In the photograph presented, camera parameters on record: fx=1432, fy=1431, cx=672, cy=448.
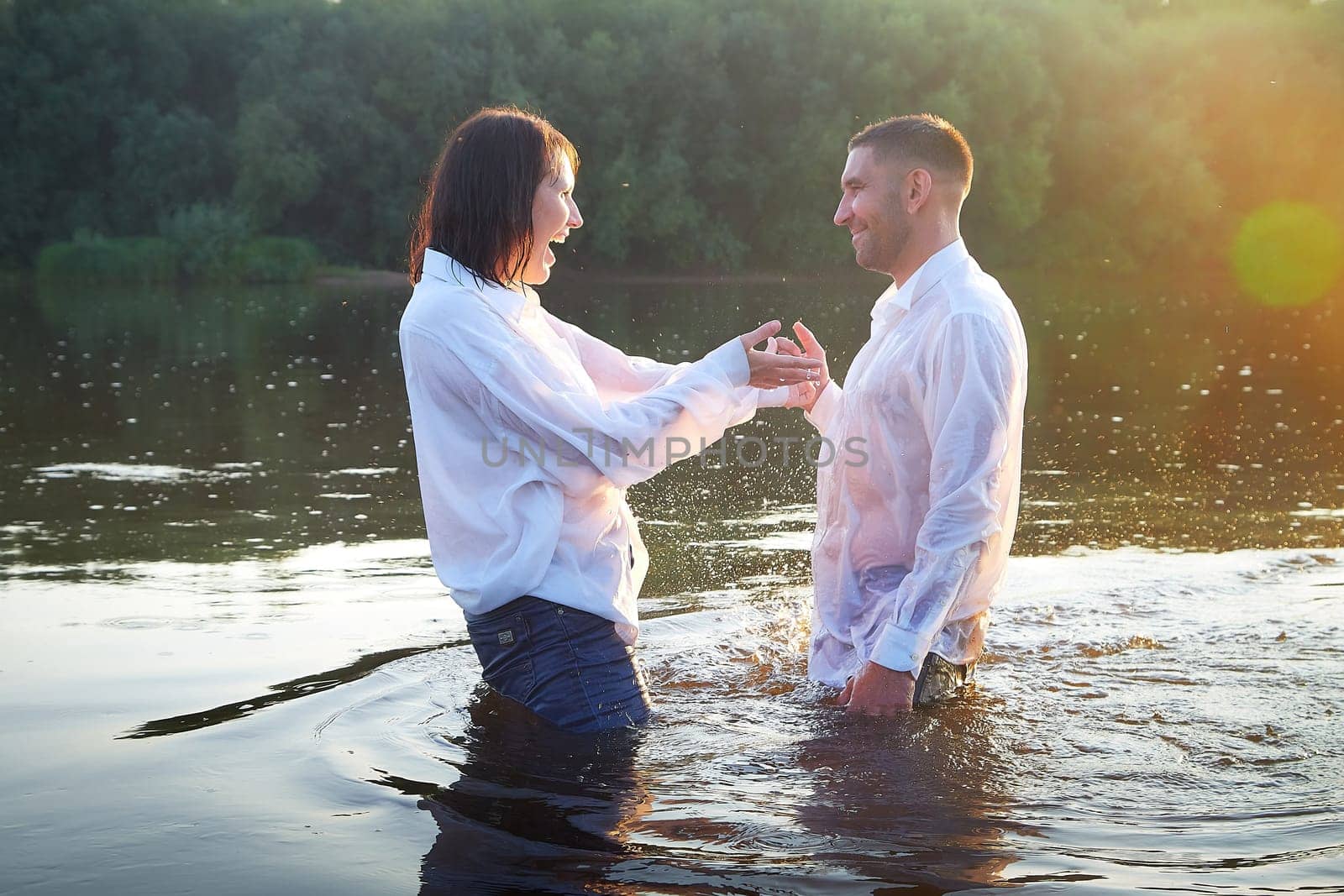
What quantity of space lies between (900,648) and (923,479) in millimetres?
606

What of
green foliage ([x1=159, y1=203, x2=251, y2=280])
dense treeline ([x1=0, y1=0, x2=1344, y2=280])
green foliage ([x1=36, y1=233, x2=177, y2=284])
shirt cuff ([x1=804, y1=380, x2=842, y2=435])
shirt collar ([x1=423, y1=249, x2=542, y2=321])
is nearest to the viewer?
shirt collar ([x1=423, y1=249, x2=542, y2=321])

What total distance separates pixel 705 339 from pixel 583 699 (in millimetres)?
19125

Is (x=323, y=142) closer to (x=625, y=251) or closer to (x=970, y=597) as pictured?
(x=625, y=251)

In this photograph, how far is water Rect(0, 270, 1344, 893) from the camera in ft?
12.8

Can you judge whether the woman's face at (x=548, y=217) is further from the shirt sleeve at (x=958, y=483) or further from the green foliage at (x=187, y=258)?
the green foliage at (x=187, y=258)

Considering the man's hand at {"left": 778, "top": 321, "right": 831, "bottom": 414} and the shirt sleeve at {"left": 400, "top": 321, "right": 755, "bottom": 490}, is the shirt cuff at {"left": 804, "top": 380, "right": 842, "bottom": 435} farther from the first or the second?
the shirt sleeve at {"left": 400, "top": 321, "right": 755, "bottom": 490}

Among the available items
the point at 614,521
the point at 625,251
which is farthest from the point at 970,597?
the point at 625,251

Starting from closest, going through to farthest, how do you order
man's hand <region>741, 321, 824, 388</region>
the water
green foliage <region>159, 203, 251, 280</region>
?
the water
man's hand <region>741, 321, 824, 388</region>
green foliage <region>159, 203, 251, 280</region>

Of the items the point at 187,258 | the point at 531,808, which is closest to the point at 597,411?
the point at 531,808

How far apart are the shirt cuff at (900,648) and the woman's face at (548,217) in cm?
150

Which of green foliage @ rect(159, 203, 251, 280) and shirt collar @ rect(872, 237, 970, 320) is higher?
green foliage @ rect(159, 203, 251, 280)

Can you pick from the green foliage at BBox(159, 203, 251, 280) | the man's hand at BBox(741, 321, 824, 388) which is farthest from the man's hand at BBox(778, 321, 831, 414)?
the green foliage at BBox(159, 203, 251, 280)

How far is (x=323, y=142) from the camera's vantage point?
173 ft

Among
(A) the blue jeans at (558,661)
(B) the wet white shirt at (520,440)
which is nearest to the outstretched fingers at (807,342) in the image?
(B) the wet white shirt at (520,440)
